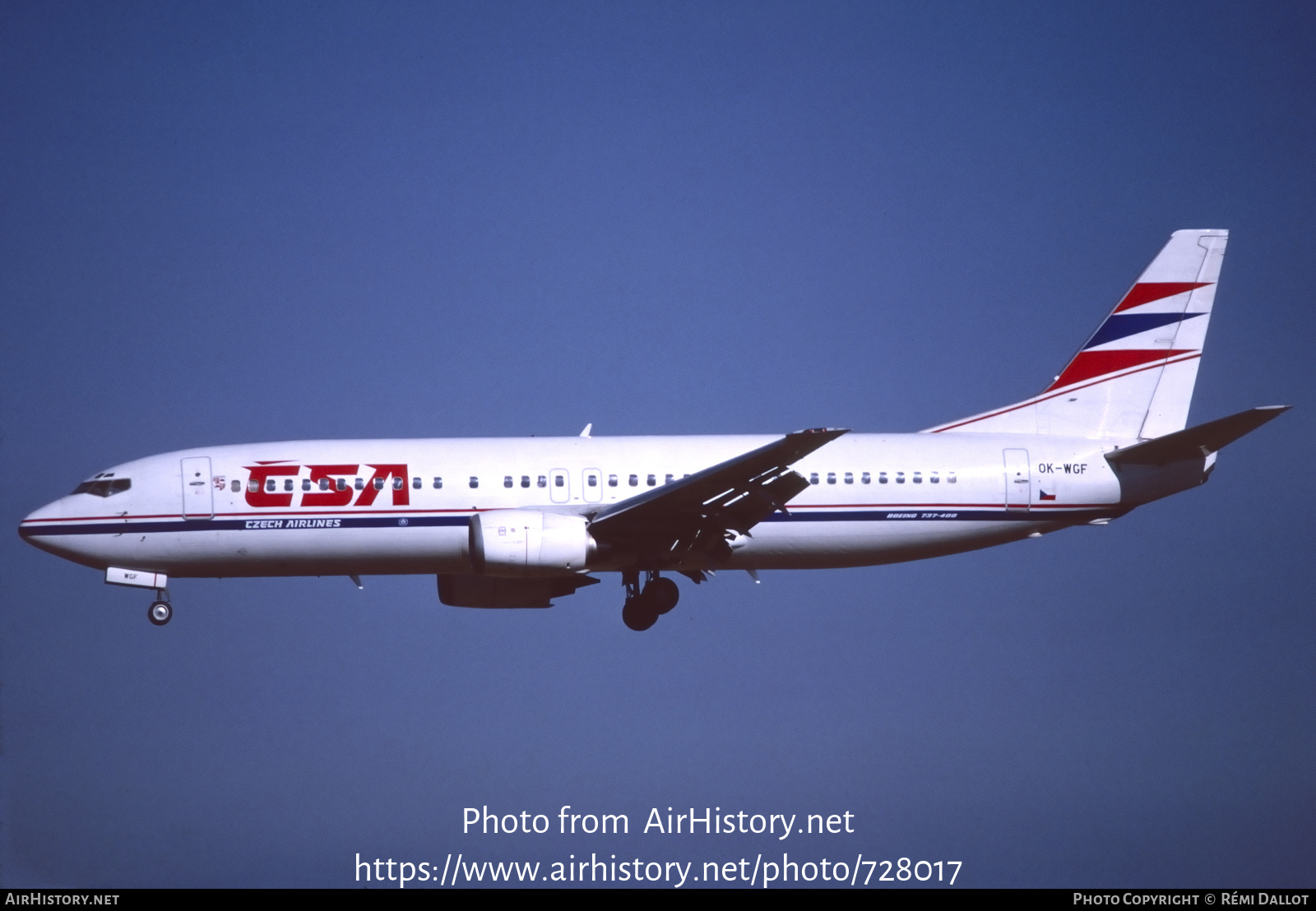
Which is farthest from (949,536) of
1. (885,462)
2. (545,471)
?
(545,471)

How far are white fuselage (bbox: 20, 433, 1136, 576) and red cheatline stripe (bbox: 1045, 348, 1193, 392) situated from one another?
3141 millimetres

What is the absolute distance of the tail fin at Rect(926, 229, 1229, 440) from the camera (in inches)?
1334

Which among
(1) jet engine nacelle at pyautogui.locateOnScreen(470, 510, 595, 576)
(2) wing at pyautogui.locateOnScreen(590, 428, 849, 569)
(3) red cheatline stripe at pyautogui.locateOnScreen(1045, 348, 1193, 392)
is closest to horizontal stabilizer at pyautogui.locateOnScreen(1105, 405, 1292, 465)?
(3) red cheatline stripe at pyautogui.locateOnScreen(1045, 348, 1193, 392)

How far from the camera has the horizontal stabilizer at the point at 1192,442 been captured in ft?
95.1

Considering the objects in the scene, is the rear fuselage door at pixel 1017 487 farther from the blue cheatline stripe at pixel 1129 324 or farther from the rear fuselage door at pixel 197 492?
the rear fuselage door at pixel 197 492

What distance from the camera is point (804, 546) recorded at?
31016mm

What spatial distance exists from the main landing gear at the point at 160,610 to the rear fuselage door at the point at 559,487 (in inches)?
348

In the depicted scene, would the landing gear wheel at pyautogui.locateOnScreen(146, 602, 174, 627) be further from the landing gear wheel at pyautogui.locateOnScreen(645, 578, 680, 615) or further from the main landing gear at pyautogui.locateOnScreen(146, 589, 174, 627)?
the landing gear wheel at pyautogui.locateOnScreen(645, 578, 680, 615)

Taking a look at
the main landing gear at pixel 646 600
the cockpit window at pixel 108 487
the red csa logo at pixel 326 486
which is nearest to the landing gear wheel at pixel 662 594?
the main landing gear at pixel 646 600

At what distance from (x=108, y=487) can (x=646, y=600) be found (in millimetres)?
12236

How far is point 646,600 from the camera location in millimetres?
32125

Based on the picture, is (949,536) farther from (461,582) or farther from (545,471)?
(461,582)

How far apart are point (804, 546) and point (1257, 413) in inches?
383

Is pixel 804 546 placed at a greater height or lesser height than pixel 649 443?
lesser
